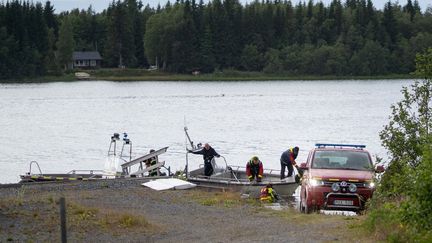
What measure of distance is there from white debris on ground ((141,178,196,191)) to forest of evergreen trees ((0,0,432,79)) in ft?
386

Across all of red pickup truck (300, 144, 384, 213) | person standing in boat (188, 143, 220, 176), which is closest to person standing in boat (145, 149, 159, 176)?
person standing in boat (188, 143, 220, 176)

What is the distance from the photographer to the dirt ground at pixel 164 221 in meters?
15.9

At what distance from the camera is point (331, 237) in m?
15.2

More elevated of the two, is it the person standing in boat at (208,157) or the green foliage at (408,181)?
the green foliage at (408,181)

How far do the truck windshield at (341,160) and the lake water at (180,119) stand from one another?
22.6 metres

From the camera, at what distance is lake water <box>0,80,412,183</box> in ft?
171

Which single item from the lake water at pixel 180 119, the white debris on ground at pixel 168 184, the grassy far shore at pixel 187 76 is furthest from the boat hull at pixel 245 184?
the grassy far shore at pixel 187 76

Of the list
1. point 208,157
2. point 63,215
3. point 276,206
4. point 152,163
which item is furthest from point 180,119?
point 63,215

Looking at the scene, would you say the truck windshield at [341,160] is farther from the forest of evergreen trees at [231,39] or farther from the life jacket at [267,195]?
the forest of evergreen trees at [231,39]

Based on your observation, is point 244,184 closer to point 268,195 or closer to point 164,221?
point 268,195

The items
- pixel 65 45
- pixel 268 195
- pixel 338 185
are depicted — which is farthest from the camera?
pixel 65 45

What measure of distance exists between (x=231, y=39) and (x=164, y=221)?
141 m

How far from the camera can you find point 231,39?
519 feet

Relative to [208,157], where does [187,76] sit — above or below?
below
